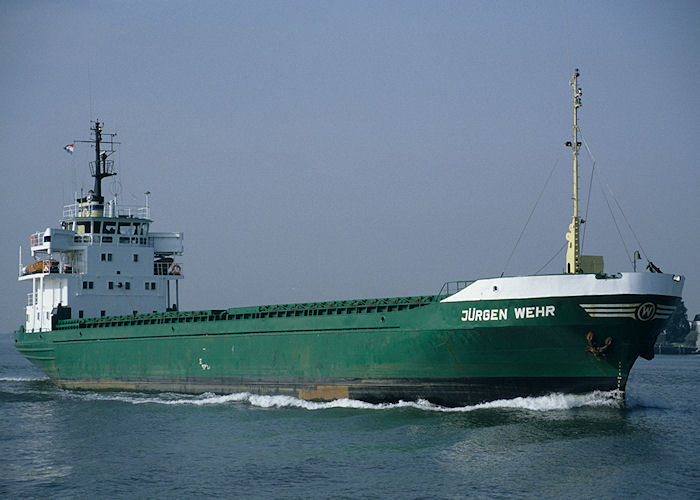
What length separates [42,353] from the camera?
40.9 meters

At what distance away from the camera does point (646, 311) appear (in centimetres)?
2308

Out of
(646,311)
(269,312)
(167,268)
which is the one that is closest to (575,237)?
(646,311)

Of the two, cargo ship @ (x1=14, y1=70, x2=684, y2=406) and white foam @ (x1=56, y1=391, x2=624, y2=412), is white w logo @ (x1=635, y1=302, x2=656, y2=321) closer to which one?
cargo ship @ (x1=14, y1=70, x2=684, y2=406)

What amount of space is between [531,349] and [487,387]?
187 centimetres

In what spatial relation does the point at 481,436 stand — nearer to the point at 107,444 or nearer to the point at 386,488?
the point at 386,488

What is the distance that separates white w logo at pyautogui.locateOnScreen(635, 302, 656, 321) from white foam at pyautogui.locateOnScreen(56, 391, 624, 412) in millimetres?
2327

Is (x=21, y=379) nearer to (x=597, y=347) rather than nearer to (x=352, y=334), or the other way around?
(x=352, y=334)

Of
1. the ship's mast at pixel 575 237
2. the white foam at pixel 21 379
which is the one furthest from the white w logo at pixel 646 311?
the white foam at pixel 21 379

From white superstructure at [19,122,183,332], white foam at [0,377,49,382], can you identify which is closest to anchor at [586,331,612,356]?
white superstructure at [19,122,183,332]

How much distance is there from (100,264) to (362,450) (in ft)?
80.5

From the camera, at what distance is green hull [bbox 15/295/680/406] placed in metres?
23.4

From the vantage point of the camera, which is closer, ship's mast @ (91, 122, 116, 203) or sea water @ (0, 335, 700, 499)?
sea water @ (0, 335, 700, 499)

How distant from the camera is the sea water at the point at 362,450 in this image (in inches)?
662

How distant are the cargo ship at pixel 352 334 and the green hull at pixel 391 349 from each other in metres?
0.04
